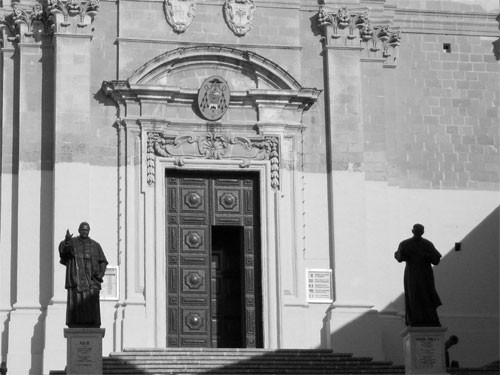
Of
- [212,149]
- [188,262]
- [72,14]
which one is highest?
[72,14]

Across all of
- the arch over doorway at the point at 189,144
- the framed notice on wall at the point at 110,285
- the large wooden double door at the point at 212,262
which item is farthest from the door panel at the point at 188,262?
the framed notice on wall at the point at 110,285

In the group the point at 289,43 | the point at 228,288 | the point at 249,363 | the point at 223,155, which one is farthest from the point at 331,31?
the point at 249,363

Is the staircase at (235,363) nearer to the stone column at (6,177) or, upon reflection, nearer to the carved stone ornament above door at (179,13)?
the stone column at (6,177)

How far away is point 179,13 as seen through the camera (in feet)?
93.5

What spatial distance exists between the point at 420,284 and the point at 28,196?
722 centimetres

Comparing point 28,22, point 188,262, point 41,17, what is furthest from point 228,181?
point 28,22

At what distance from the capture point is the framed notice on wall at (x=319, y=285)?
27.9 m

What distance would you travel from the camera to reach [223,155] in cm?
2816

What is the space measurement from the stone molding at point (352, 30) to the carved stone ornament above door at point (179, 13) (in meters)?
2.39

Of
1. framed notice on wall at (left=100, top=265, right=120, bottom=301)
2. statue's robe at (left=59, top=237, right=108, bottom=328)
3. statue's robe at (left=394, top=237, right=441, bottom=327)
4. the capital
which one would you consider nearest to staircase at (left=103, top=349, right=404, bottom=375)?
statue's robe at (left=59, top=237, right=108, bottom=328)

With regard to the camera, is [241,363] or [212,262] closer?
[241,363]

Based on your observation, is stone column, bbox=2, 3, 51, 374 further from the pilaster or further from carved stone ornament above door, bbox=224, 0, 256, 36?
carved stone ornament above door, bbox=224, 0, 256, 36

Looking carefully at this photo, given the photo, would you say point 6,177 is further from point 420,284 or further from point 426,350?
point 426,350

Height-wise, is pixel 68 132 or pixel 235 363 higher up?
pixel 68 132
